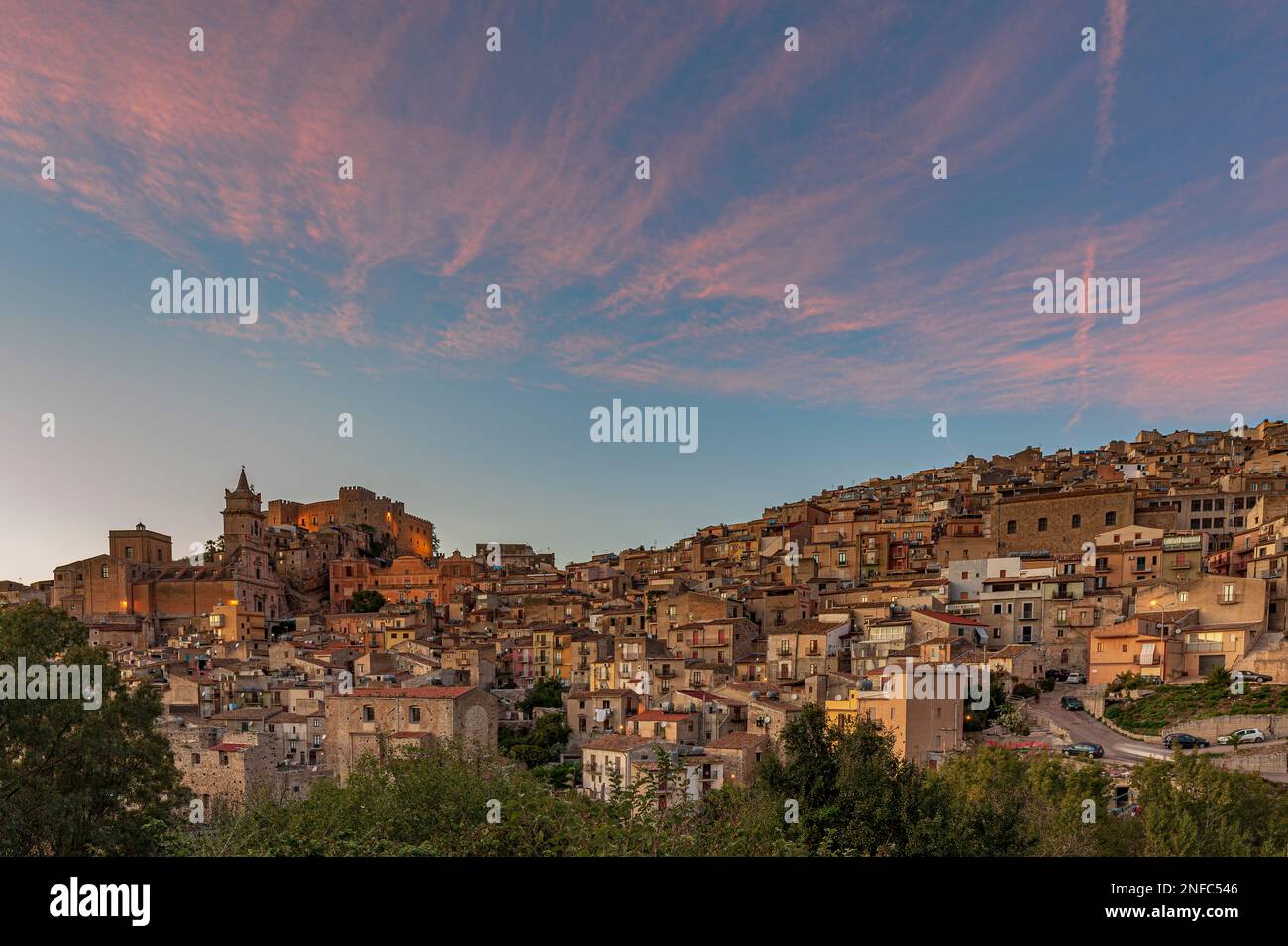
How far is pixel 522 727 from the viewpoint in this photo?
38219 millimetres

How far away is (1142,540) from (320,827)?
43.3 metres

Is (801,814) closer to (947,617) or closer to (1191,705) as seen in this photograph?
(1191,705)

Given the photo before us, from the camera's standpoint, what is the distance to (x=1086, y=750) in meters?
25.1

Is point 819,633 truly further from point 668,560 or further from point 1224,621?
point 668,560

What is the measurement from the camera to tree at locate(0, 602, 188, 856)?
12883mm

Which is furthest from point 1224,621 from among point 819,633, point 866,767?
point 866,767

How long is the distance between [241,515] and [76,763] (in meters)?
74.0

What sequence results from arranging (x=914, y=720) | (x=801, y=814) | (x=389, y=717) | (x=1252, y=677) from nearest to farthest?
(x=801, y=814) → (x=914, y=720) → (x=1252, y=677) → (x=389, y=717)

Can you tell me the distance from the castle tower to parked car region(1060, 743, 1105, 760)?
240ft

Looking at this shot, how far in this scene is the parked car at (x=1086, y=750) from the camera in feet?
81.1

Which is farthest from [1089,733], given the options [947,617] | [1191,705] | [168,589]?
[168,589]

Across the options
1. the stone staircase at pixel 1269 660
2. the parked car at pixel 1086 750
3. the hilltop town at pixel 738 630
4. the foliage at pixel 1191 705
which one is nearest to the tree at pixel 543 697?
the hilltop town at pixel 738 630

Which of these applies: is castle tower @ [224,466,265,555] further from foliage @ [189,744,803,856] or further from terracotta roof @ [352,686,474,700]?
foliage @ [189,744,803,856]
